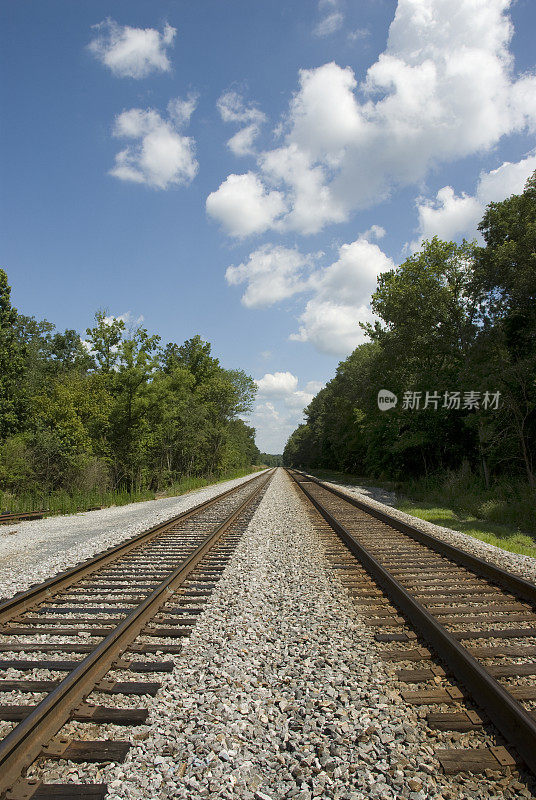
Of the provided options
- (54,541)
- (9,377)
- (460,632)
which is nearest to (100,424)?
(9,377)

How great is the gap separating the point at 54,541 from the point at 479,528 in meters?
10.5

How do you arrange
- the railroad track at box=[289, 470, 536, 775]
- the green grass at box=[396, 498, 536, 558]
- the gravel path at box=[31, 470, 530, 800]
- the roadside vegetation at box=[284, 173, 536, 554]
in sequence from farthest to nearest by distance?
the roadside vegetation at box=[284, 173, 536, 554] → the green grass at box=[396, 498, 536, 558] → the railroad track at box=[289, 470, 536, 775] → the gravel path at box=[31, 470, 530, 800]

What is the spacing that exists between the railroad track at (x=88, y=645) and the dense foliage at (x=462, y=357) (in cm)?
1331

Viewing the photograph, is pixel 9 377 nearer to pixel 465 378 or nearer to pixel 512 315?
pixel 465 378

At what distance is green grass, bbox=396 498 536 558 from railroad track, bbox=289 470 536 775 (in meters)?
2.28

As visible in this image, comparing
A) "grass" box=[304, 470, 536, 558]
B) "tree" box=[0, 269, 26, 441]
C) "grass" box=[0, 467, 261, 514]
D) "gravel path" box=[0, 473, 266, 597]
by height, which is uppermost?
"tree" box=[0, 269, 26, 441]

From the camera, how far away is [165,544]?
340 inches

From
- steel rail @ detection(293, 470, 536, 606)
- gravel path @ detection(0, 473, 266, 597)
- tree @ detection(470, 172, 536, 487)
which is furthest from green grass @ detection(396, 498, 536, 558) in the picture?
gravel path @ detection(0, 473, 266, 597)

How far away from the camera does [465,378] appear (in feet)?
64.7

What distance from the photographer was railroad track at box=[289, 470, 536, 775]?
8.87ft

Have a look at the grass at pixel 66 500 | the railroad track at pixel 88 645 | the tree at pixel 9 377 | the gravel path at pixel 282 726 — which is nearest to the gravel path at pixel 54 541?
the railroad track at pixel 88 645

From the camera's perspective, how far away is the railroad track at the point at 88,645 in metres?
2.52

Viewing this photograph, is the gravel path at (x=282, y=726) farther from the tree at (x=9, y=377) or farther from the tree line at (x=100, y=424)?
the tree at (x=9, y=377)

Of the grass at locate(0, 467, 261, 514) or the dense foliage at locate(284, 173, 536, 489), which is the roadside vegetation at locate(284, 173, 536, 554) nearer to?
the dense foliage at locate(284, 173, 536, 489)
